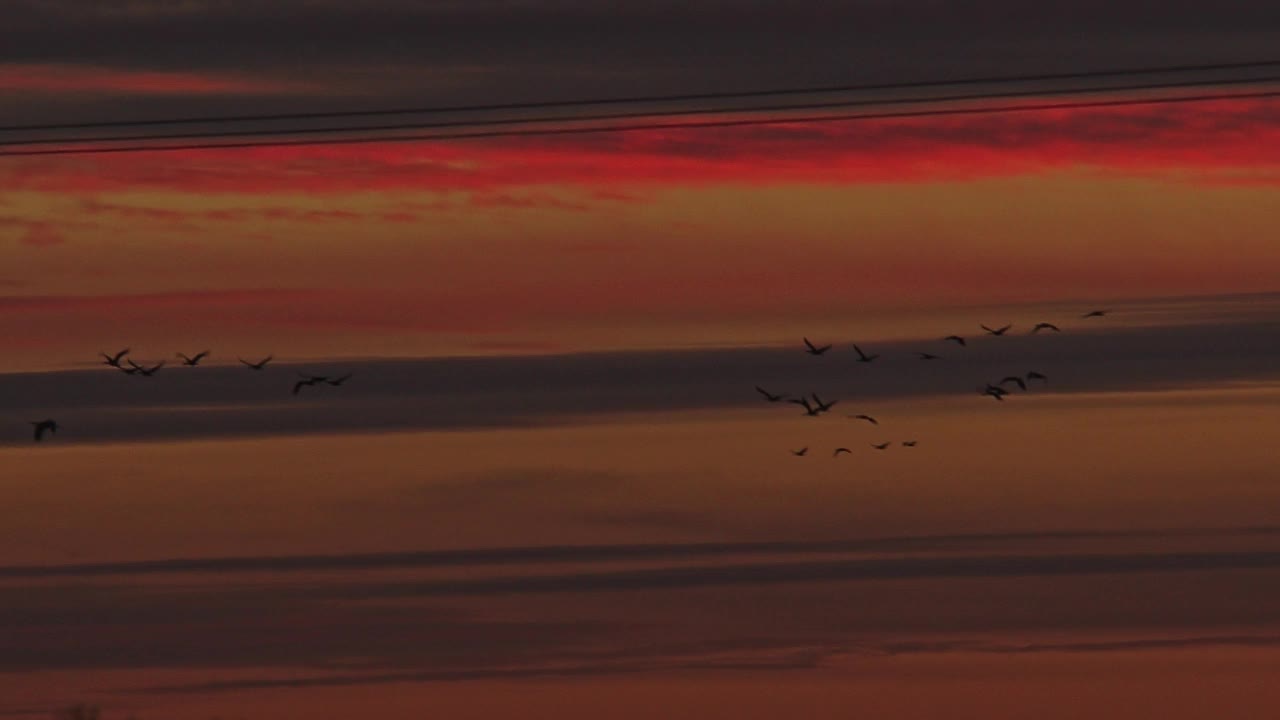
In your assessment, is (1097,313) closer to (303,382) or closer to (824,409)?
(824,409)

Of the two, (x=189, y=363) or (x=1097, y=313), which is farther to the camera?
(x=189, y=363)

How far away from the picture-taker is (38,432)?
198ft

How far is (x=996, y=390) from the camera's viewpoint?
200ft

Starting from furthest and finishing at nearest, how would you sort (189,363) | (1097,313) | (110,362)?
(189,363), (110,362), (1097,313)

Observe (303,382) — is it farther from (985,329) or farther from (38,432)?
(985,329)

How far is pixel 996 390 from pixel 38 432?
1687 cm

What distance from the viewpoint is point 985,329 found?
60750 mm

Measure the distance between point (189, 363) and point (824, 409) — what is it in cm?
1148

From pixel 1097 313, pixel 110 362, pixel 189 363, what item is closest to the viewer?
pixel 1097 313

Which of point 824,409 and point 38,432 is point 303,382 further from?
point 824,409

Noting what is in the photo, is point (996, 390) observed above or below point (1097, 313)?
above

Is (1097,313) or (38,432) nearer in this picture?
(1097,313)

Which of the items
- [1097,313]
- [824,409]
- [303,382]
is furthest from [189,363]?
[1097,313]

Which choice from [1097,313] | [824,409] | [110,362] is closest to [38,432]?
[110,362]
